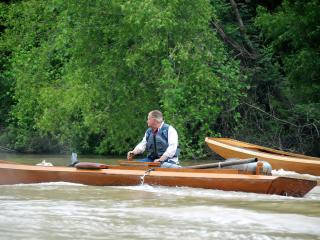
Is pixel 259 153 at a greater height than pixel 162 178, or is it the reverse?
pixel 259 153

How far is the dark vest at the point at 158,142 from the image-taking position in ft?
38.3

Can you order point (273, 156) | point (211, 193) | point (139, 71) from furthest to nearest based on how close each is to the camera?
point (139, 71) < point (273, 156) < point (211, 193)

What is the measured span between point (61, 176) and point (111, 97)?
6.59 metres

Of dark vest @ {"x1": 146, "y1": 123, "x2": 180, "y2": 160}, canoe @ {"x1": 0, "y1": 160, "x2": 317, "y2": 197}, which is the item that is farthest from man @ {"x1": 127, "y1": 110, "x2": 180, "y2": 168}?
canoe @ {"x1": 0, "y1": 160, "x2": 317, "y2": 197}

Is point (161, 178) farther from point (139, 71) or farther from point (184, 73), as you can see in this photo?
point (139, 71)

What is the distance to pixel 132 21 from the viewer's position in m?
16.8

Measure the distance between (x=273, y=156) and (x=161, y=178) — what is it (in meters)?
3.93

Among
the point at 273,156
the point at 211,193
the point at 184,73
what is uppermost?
the point at 184,73

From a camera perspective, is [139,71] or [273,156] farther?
[139,71]

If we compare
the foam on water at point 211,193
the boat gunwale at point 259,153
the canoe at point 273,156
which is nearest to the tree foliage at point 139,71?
the boat gunwale at point 259,153

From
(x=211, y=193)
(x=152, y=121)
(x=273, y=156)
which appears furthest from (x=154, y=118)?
(x=273, y=156)

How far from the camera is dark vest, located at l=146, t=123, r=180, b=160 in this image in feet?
38.3

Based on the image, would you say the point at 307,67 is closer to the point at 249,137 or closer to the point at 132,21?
the point at 249,137

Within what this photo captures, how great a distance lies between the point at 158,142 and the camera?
1168 centimetres
